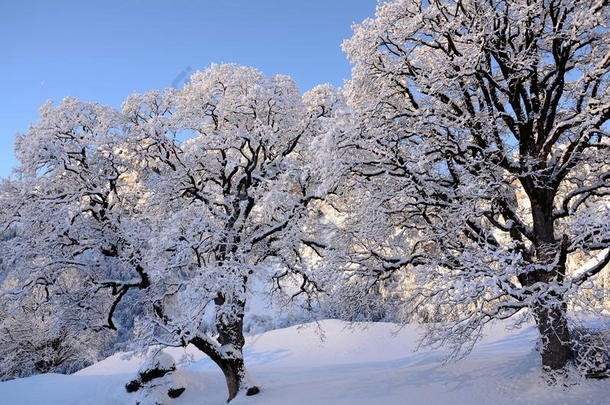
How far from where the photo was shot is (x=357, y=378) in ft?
35.4

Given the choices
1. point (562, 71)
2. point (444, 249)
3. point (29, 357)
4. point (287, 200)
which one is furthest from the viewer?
point (29, 357)

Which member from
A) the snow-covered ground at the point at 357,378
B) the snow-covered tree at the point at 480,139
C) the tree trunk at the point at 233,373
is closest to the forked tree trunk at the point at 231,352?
the tree trunk at the point at 233,373

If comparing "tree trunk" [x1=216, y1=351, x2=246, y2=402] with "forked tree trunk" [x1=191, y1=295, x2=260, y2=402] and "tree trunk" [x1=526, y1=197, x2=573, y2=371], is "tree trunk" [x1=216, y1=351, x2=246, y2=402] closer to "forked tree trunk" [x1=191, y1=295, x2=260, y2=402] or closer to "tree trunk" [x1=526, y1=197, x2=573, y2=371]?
"forked tree trunk" [x1=191, y1=295, x2=260, y2=402]

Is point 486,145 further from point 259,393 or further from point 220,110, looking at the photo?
point 259,393

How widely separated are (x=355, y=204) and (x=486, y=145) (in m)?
3.63

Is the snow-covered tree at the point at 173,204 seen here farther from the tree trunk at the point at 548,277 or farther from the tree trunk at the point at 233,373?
the tree trunk at the point at 548,277

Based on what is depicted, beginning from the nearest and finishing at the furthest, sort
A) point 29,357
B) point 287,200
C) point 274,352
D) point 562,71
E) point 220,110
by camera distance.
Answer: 1. point 562,71
2. point 287,200
3. point 220,110
4. point 274,352
5. point 29,357

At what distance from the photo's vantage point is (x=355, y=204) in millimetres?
10977

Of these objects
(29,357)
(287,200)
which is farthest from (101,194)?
(29,357)

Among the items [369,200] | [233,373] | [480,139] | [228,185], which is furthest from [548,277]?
[228,185]

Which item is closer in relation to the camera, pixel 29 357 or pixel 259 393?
pixel 259 393

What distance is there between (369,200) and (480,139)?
2.57 m

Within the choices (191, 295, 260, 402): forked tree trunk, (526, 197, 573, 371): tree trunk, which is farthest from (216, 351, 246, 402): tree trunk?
(526, 197, 573, 371): tree trunk

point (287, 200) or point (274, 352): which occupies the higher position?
point (287, 200)
